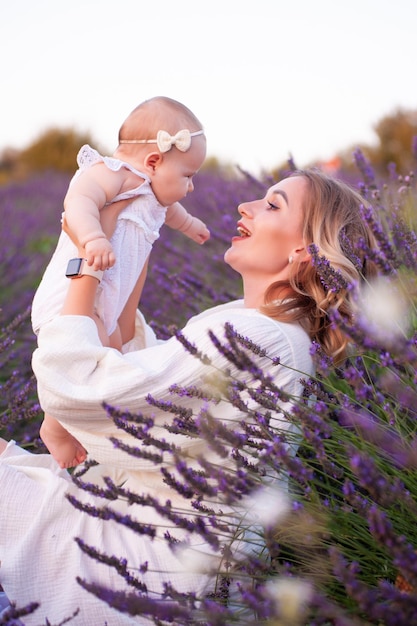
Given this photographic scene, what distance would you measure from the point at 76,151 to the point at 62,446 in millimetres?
16813

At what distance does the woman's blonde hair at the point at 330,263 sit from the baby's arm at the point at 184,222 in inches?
21.8

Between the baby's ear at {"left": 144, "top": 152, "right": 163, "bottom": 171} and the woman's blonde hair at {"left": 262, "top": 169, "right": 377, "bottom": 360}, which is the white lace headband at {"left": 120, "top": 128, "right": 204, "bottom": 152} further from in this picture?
the woman's blonde hair at {"left": 262, "top": 169, "right": 377, "bottom": 360}

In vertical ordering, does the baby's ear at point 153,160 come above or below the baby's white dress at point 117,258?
above

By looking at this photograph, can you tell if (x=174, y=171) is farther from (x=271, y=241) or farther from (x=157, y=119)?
(x=271, y=241)

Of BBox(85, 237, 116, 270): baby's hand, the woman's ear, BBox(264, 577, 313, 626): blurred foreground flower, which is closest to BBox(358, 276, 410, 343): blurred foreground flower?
the woman's ear

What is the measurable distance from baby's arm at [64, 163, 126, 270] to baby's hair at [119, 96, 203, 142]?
0.16m

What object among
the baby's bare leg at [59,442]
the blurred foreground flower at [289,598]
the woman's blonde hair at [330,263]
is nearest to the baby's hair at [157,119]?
the woman's blonde hair at [330,263]

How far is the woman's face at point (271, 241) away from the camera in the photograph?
2.12 m

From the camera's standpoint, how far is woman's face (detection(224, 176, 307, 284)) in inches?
83.7

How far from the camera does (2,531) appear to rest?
1.77 metres

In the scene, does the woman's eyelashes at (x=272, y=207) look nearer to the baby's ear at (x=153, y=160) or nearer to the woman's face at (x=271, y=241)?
the woman's face at (x=271, y=241)

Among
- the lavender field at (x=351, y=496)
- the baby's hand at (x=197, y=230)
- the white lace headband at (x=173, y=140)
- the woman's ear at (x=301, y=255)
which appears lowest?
the lavender field at (x=351, y=496)

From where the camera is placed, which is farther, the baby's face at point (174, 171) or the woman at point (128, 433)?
the baby's face at point (174, 171)

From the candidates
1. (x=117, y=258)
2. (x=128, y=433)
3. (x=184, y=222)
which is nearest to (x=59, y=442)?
(x=128, y=433)
